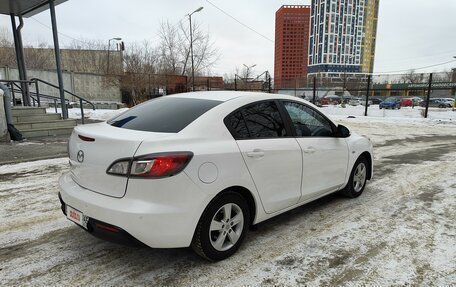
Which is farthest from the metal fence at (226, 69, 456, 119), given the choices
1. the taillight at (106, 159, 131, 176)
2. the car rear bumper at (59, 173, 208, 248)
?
the taillight at (106, 159, 131, 176)

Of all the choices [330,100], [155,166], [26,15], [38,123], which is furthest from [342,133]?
[330,100]

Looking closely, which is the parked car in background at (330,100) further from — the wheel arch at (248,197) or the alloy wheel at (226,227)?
the alloy wheel at (226,227)

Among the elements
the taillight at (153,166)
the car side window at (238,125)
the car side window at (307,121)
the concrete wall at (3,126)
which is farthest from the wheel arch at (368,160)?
the concrete wall at (3,126)

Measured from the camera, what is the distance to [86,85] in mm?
30672

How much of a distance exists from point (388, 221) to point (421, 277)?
4.08ft

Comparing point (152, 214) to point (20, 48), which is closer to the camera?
point (152, 214)

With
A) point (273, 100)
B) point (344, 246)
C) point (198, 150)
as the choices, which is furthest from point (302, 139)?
point (198, 150)

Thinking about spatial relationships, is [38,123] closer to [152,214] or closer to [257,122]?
[257,122]

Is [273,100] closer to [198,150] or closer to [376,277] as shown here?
[198,150]

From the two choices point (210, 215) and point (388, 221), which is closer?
point (210, 215)

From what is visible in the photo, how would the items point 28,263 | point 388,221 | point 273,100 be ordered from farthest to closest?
point 388,221
point 273,100
point 28,263

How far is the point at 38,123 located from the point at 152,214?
9359mm

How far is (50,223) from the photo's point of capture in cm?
384

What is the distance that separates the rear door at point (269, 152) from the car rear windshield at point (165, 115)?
357 millimetres
